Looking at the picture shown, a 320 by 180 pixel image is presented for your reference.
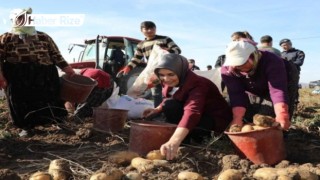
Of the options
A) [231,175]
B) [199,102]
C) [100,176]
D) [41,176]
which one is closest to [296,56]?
[199,102]

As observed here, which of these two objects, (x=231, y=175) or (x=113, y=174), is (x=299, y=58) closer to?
(x=231, y=175)

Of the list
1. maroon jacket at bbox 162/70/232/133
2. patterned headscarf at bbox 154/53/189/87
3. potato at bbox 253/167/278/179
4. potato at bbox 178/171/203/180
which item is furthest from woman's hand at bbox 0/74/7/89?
potato at bbox 253/167/278/179

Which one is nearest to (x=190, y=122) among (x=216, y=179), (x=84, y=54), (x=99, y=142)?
(x=216, y=179)

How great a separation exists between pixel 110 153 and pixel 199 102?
90 centimetres

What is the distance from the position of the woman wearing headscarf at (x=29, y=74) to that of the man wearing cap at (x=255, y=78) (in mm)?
1999

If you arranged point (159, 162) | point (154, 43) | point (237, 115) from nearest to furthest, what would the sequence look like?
point (159, 162) → point (237, 115) → point (154, 43)

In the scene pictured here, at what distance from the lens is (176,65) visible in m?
3.39

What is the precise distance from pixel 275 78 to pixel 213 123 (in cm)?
67

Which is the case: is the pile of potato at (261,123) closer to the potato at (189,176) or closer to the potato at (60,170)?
the potato at (189,176)

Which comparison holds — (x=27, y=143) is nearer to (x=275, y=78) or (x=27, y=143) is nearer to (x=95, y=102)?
(x=95, y=102)

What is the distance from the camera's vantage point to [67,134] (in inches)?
184

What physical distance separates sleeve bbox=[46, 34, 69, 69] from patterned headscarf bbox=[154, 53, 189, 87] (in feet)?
5.86

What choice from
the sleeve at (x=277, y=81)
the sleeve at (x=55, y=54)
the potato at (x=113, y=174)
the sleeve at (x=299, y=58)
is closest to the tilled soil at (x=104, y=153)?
the potato at (x=113, y=174)

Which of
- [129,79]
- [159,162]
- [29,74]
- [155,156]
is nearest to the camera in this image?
[159,162]
